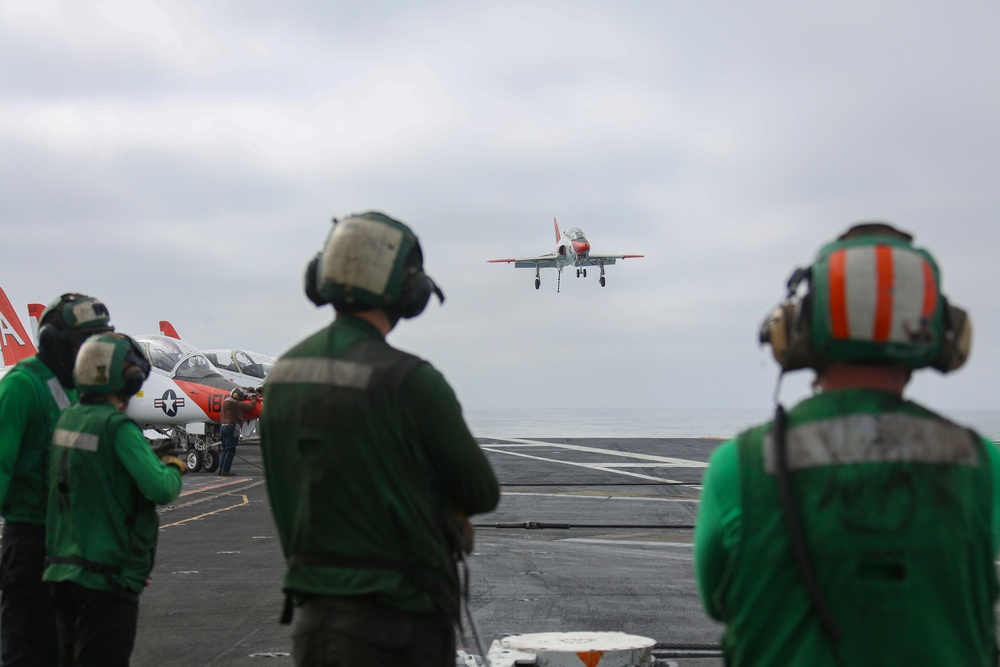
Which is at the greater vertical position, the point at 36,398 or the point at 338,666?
the point at 36,398

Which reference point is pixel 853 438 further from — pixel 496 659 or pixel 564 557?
pixel 564 557

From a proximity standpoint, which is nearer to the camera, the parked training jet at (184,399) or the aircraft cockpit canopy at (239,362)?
the parked training jet at (184,399)

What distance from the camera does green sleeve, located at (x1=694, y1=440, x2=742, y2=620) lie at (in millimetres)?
2430

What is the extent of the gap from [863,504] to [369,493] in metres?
Answer: 1.50

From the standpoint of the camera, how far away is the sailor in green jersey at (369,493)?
3.13m

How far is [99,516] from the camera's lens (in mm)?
4539

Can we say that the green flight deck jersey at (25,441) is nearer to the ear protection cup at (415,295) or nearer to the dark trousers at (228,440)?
the ear protection cup at (415,295)

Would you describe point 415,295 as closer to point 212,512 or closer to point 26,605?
point 26,605

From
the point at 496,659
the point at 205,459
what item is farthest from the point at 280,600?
the point at 205,459

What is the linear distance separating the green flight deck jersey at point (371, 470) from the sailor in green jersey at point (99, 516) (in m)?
1.57

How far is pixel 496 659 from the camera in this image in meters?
5.95

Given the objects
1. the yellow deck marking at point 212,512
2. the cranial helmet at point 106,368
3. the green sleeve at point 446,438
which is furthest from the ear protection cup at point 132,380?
the yellow deck marking at point 212,512

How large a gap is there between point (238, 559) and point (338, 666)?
9.03 m

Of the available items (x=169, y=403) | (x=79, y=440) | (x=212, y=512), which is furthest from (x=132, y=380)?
(x=169, y=403)
